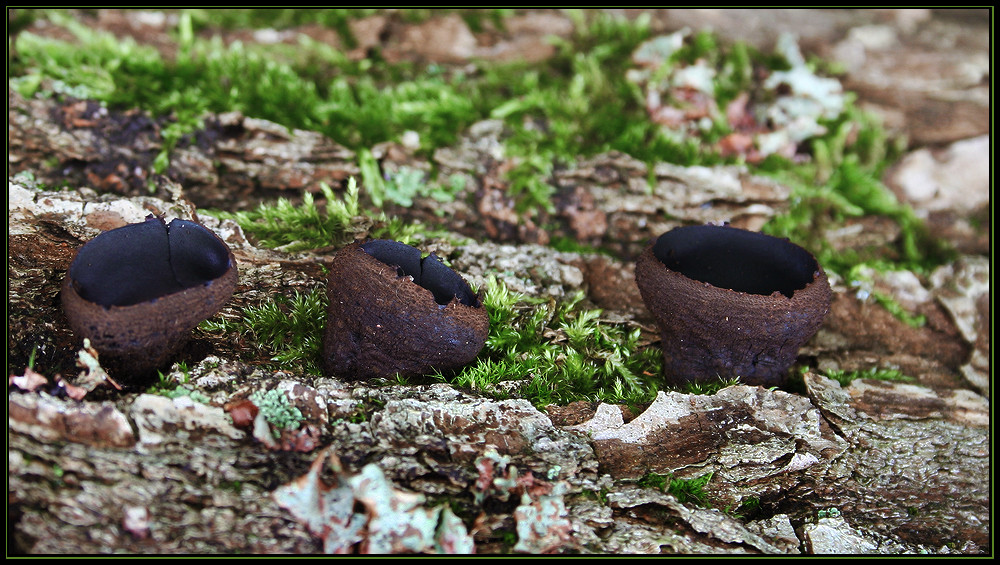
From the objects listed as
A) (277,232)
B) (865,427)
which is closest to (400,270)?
(277,232)

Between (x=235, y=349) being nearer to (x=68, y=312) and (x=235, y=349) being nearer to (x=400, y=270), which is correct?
(x=68, y=312)

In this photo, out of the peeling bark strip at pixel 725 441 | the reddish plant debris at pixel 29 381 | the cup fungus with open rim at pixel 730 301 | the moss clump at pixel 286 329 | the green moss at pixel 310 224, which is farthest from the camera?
the green moss at pixel 310 224

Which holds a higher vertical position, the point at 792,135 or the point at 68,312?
the point at 68,312

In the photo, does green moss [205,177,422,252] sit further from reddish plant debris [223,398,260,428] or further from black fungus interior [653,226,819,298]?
black fungus interior [653,226,819,298]

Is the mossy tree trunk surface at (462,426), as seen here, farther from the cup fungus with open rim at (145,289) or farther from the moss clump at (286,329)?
the cup fungus with open rim at (145,289)

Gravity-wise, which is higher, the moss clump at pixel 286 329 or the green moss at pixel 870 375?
the moss clump at pixel 286 329

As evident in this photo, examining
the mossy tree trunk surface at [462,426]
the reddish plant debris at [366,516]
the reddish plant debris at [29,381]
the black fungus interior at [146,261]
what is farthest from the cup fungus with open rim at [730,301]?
the reddish plant debris at [29,381]
